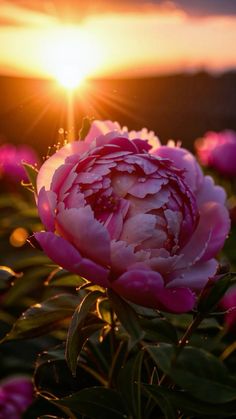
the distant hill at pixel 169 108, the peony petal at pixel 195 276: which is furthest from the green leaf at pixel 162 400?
the distant hill at pixel 169 108

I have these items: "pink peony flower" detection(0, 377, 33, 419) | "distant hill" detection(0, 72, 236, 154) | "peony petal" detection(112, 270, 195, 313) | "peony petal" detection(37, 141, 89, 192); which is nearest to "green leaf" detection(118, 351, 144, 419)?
"peony petal" detection(112, 270, 195, 313)

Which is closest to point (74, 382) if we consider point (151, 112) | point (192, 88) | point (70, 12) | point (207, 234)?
point (207, 234)

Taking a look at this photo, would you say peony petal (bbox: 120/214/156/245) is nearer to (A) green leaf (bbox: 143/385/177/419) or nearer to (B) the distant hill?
(A) green leaf (bbox: 143/385/177/419)

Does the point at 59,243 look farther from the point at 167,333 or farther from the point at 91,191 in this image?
the point at 167,333

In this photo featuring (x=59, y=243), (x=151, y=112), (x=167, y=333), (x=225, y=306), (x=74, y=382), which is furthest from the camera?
(x=151, y=112)

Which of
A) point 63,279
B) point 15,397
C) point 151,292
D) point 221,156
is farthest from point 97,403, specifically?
point 221,156

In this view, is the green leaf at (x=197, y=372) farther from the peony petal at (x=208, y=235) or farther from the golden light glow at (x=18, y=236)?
the golden light glow at (x=18, y=236)
